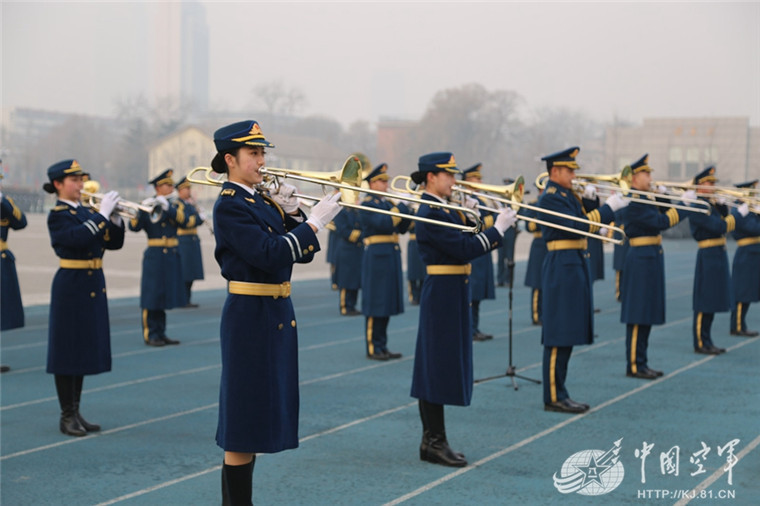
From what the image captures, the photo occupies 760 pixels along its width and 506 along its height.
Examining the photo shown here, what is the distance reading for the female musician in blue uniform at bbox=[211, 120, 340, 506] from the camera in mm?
4211

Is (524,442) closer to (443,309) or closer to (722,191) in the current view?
(443,309)

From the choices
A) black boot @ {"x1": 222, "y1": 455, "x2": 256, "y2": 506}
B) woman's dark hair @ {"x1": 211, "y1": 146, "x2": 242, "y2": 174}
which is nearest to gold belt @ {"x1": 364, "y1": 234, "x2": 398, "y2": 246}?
woman's dark hair @ {"x1": 211, "y1": 146, "x2": 242, "y2": 174}

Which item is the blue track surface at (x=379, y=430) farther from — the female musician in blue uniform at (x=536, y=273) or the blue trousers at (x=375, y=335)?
the female musician in blue uniform at (x=536, y=273)

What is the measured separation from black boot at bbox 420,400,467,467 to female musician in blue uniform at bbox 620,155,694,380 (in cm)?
335

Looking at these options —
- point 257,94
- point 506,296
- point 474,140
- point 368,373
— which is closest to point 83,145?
point 257,94

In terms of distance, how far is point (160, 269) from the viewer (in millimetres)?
11211

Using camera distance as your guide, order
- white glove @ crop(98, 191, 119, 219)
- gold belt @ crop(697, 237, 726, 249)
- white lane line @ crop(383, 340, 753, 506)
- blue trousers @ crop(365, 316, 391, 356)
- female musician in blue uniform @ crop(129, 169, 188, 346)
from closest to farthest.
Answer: white lane line @ crop(383, 340, 753, 506) < white glove @ crop(98, 191, 119, 219) < blue trousers @ crop(365, 316, 391, 356) < gold belt @ crop(697, 237, 726, 249) < female musician in blue uniform @ crop(129, 169, 188, 346)

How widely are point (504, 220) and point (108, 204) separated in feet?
9.36

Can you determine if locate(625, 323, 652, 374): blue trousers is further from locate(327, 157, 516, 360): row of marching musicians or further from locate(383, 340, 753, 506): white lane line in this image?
locate(327, 157, 516, 360): row of marching musicians

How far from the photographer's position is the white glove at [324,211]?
420 centimetres

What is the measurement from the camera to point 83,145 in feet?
319

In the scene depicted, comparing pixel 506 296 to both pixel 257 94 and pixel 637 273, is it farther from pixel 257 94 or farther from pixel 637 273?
pixel 257 94

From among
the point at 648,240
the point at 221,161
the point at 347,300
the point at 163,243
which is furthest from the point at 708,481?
the point at 347,300

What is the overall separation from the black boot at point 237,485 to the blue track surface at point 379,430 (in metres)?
0.89
